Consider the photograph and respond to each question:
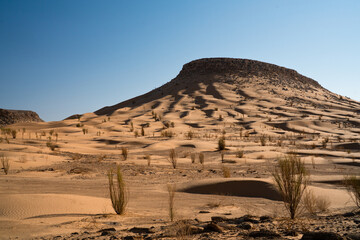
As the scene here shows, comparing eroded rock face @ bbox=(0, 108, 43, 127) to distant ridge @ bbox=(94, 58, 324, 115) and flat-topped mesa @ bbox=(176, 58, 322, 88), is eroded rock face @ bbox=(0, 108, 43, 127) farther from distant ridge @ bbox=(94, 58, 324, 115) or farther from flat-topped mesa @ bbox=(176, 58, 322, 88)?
flat-topped mesa @ bbox=(176, 58, 322, 88)

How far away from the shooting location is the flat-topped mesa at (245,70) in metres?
47.0

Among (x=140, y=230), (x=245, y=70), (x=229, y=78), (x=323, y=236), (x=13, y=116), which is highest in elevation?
(x=245, y=70)

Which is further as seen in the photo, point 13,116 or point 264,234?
point 13,116

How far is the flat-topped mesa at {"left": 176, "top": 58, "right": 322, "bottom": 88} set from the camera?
47031 mm

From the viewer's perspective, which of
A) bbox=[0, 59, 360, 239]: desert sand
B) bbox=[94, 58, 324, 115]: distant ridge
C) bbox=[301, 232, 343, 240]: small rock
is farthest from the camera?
bbox=[94, 58, 324, 115]: distant ridge

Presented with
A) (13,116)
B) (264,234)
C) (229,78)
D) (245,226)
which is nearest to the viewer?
(264,234)

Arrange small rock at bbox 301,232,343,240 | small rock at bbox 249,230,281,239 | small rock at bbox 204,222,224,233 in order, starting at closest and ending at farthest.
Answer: small rock at bbox 301,232,343,240, small rock at bbox 249,230,281,239, small rock at bbox 204,222,224,233

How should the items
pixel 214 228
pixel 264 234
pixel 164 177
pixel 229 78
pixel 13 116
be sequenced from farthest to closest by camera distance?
1. pixel 229 78
2. pixel 13 116
3. pixel 164 177
4. pixel 214 228
5. pixel 264 234

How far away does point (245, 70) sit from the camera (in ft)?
159

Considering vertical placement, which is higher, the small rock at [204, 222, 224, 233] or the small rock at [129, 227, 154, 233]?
the small rock at [204, 222, 224, 233]

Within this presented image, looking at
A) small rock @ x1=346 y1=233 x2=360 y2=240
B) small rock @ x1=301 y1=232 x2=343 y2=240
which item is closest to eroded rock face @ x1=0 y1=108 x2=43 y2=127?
small rock @ x1=301 y1=232 x2=343 y2=240

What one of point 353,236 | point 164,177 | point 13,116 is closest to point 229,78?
point 13,116

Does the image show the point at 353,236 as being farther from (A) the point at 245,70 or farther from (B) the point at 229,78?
→ (A) the point at 245,70

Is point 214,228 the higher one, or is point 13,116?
point 13,116
